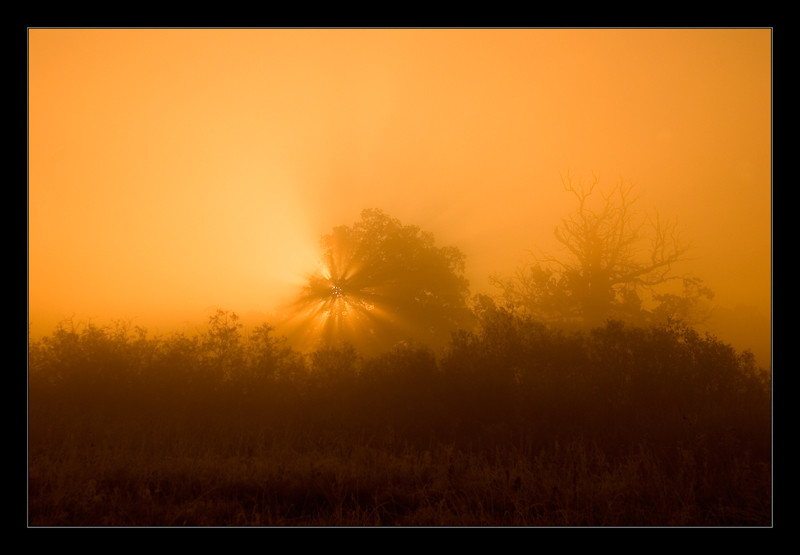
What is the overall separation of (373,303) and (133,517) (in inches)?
188

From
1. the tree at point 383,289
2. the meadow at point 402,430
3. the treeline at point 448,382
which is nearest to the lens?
the meadow at point 402,430

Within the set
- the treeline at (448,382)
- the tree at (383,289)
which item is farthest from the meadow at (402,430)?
the tree at (383,289)

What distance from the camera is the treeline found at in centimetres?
632

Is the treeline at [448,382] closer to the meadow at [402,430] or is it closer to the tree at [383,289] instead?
the meadow at [402,430]

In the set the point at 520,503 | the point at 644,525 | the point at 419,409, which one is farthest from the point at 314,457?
the point at 644,525

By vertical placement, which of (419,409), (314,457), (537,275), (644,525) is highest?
(537,275)

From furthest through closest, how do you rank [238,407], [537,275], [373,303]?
[373,303] < [537,275] < [238,407]

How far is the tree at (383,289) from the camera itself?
7.35 meters

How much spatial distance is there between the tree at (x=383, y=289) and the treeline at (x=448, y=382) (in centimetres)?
49

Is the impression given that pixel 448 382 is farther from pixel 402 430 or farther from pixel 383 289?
pixel 383 289

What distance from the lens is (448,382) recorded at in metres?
6.79

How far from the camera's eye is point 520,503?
496 centimetres

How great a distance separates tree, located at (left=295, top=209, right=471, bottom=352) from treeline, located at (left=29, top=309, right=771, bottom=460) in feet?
1.60

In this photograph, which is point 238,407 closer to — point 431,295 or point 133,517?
point 133,517
